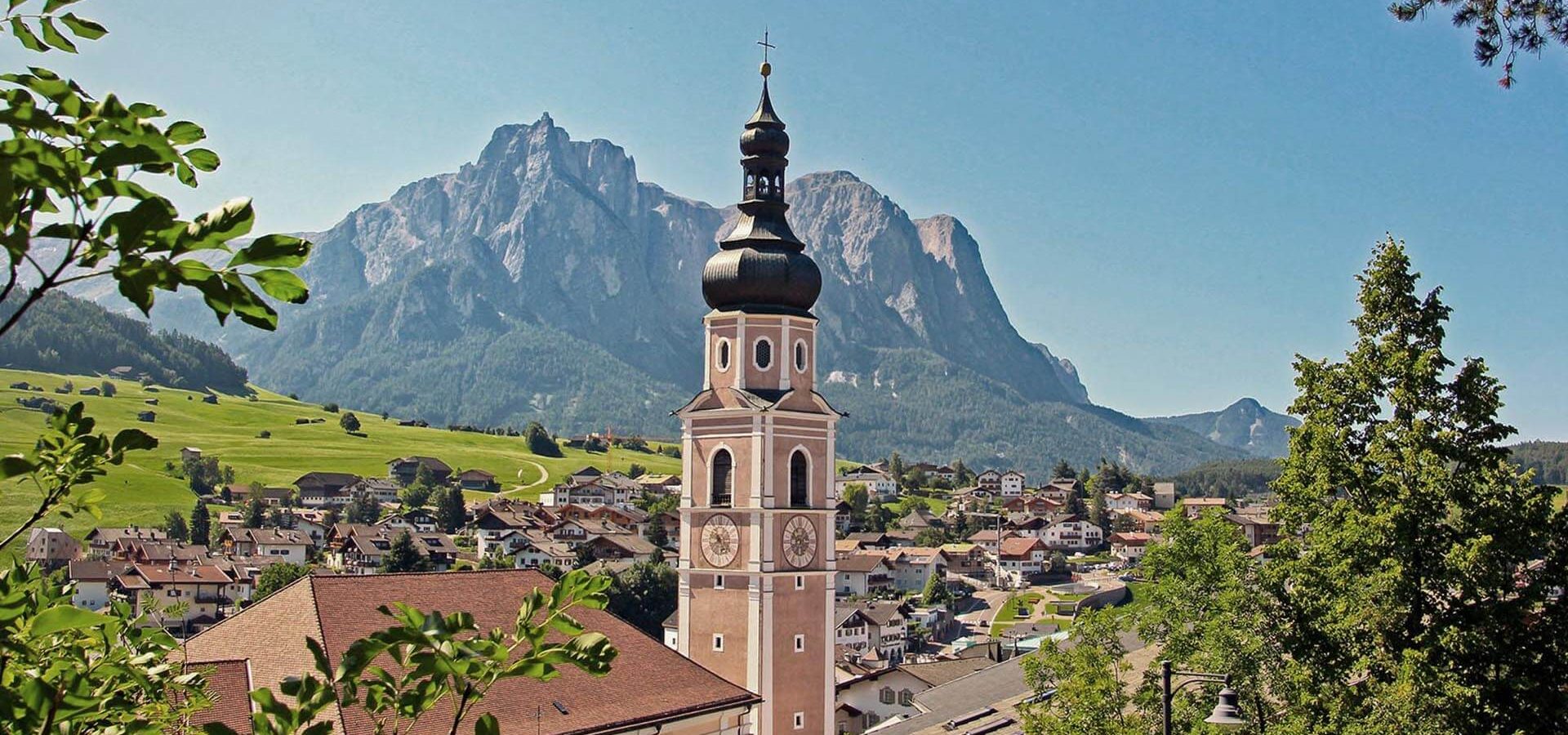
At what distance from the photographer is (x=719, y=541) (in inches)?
1400

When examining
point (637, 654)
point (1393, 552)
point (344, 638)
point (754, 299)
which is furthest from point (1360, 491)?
point (754, 299)

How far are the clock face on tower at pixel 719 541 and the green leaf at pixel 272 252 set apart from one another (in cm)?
3280

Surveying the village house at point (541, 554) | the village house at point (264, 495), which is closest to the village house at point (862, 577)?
the village house at point (541, 554)

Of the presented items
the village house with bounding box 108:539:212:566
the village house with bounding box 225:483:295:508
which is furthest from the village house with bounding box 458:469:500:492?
the village house with bounding box 108:539:212:566

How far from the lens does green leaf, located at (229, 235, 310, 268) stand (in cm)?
274

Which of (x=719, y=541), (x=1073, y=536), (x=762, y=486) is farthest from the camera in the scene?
(x=1073, y=536)

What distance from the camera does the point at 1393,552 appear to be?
19.6 metres

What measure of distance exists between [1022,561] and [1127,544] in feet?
62.8

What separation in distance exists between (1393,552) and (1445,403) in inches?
94.6

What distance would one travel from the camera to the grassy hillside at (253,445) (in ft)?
388

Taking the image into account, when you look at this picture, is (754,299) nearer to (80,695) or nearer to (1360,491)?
(1360,491)

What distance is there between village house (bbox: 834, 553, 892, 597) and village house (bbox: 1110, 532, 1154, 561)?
33840 millimetres

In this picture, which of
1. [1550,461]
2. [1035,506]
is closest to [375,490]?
[1035,506]

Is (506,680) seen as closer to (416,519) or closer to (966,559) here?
(416,519)
